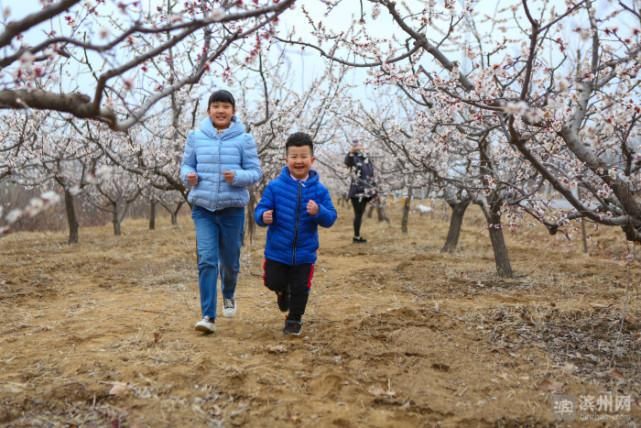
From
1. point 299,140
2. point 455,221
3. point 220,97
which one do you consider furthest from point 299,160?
point 455,221

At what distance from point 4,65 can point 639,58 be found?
3.48 m

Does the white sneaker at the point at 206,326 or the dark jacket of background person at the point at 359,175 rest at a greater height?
the dark jacket of background person at the point at 359,175

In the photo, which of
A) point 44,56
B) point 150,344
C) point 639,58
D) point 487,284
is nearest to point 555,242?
point 487,284

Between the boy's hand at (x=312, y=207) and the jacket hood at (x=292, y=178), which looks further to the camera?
the jacket hood at (x=292, y=178)

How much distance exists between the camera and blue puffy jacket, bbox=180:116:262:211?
3994mm

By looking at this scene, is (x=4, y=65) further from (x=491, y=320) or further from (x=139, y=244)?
(x=139, y=244)

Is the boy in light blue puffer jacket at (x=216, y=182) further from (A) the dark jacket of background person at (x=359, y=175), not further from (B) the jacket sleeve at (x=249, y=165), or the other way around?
(A) the dark jacket of background person at (x=359, y=175)

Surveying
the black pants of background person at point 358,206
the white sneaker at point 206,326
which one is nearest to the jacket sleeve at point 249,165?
the white sneaker at point 206,326

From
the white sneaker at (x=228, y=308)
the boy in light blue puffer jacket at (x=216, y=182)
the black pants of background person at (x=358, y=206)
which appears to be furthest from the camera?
the black pants of background person at (x=358, y=206)

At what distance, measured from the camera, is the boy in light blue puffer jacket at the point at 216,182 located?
13.1ft

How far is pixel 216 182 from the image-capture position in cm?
401

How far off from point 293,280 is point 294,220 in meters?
0.44

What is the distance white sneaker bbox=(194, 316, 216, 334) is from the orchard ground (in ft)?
0.18

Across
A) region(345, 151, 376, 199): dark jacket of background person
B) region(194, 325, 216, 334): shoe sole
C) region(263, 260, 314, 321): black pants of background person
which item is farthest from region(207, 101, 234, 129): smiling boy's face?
region(345, 151, 376, 199): dark jacket of background person
